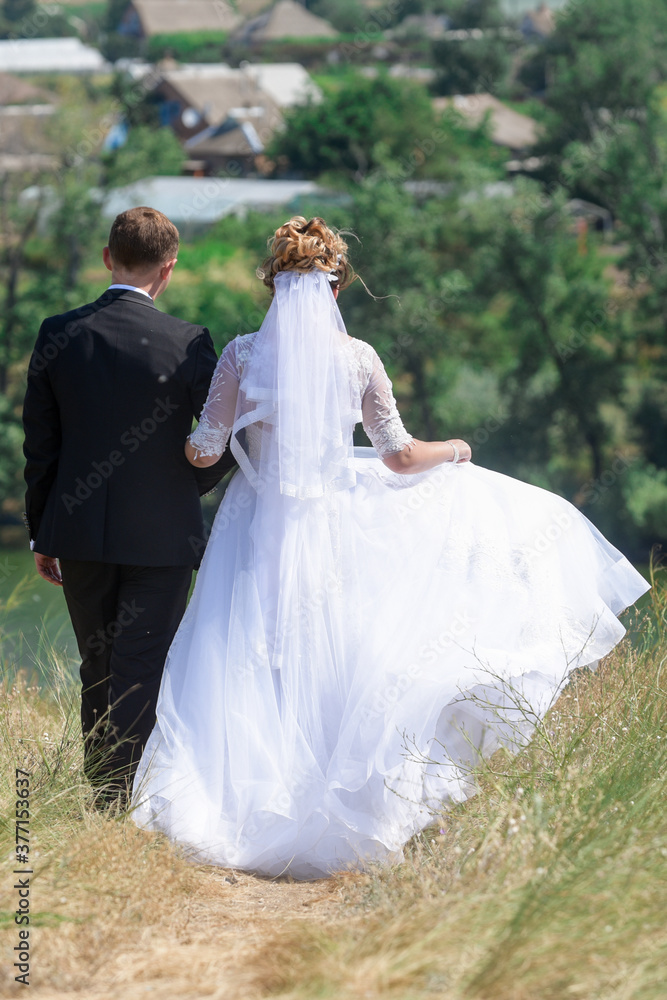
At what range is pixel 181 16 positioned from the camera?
64312 millimetres

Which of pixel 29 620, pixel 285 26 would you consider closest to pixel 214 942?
pixel 29 620

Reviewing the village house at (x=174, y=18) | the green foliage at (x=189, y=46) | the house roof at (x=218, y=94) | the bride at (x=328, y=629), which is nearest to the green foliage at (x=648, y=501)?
the bride at (x=328, y=629)

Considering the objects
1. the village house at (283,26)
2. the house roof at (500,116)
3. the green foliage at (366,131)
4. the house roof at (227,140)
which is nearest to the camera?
the green foliage at (366,131)

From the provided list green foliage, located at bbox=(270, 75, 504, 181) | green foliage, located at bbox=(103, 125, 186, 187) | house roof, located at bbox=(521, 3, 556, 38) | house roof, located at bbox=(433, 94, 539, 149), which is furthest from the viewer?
house roof, located at bbox=(521, 3, 556, 38)

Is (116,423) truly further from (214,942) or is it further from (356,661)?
(214,942)

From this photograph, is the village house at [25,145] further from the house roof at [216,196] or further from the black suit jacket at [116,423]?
the black suit jacket at [116,423]

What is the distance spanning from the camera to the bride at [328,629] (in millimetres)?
2672

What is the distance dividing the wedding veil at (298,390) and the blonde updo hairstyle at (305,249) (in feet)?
0.08

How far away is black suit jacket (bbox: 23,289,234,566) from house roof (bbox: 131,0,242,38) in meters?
65.6

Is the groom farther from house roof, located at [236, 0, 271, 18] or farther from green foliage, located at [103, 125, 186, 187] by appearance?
house roof, located at [236, 0, 271, 18]

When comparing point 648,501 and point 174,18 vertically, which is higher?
point 174,18

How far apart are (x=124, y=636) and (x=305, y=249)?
3.88ft

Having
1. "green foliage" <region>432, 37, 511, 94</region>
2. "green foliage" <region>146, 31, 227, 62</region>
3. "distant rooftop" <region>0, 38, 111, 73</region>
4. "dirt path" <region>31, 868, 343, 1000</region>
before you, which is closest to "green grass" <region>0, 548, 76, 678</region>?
"dirt path" <region>31, 868, 343, 1000</region>

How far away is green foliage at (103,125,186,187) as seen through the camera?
1875 cm
